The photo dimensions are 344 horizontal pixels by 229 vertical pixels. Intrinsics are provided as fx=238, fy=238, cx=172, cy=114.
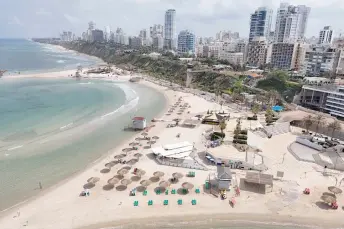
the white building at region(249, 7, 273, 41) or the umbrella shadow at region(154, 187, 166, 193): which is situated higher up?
the white building at region(249, 7, 273, 41)

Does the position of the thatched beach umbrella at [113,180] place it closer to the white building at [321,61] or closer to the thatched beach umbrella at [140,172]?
the thatched beach umbrella at [140,172]

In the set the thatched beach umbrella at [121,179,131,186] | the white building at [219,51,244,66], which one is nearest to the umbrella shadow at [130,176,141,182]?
the thatched beach umbrella at [121,179,131,186]

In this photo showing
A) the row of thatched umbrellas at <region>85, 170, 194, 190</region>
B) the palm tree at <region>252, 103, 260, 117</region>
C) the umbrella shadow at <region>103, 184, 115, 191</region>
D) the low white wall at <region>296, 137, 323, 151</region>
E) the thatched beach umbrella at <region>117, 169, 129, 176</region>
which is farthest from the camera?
the palm tree at <region>252, 103, 260, 117</region>

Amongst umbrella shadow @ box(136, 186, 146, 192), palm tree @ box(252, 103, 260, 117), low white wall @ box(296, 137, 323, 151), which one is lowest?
umbrella shadow @ box(136, 186, 146, 192)

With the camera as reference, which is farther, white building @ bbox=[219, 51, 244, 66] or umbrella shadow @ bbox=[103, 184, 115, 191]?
white building @ bbox=[219, 51, 244, 66]

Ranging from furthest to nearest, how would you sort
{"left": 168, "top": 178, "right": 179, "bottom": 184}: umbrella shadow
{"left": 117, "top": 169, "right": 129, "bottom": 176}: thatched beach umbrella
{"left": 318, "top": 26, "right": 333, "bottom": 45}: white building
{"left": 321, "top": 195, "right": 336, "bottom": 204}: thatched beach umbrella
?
{"left": 318, "top": 26, "right": 333, "bottom": 45}: white building, {"left": 117, "top": 169, "right": 129, "bottom": 176}: thatched beach umbrella, {"left": 168, "top": 178, "right": 179, "bottom": 184}: umbrella shadow, {"left": 321, "top": 195, "right": 336, "bottom": 204}: thatched beach umbrella

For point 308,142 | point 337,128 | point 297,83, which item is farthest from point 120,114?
point 297,83

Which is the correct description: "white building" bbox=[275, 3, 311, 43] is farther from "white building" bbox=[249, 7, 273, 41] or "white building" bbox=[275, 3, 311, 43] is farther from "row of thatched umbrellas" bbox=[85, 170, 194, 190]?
"row of thatched umbrellas" bbox=[85, 170, 194, 190]

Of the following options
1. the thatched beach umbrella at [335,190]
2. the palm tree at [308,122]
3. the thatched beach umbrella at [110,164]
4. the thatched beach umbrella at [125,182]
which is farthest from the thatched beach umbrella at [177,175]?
the palm tree at [308,122]

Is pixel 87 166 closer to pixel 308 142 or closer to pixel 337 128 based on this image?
pixel 308 142
